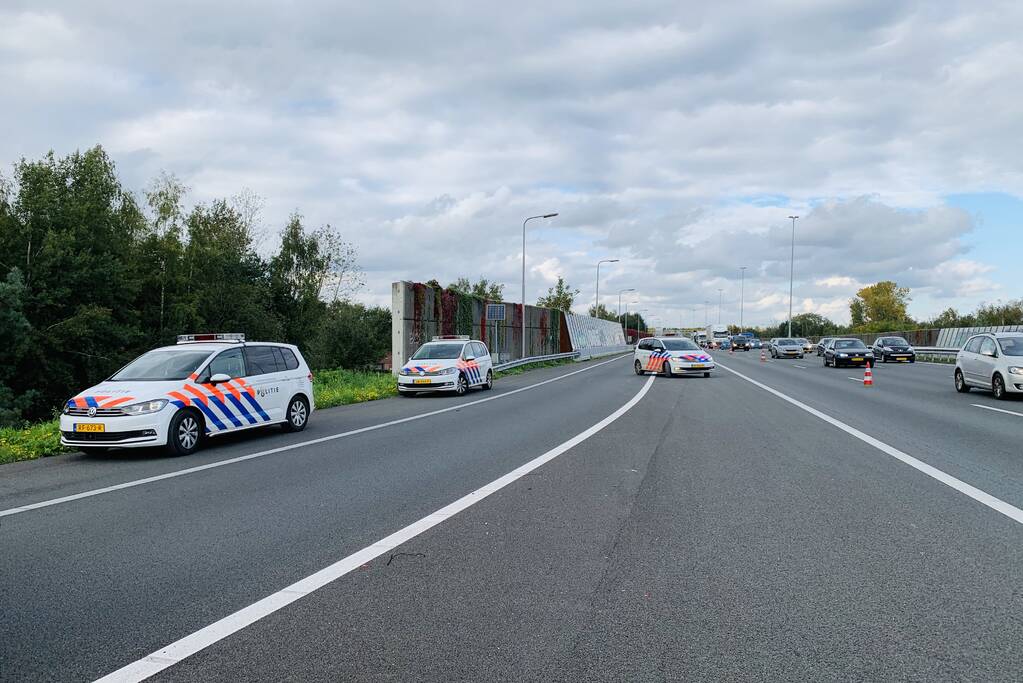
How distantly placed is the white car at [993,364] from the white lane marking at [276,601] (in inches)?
624

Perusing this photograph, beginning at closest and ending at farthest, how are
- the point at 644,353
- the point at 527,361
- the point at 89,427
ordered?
the point at 89,427 < the point at 644,353 < the point at 527,361

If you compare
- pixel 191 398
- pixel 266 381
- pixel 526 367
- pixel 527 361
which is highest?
pixel 266 381

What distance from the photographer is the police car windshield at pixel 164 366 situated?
11.7 metres

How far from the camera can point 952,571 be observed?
16.4 ft

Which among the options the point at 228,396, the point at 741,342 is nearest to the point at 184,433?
the point at 228,396

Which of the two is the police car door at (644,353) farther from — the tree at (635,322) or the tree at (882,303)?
the tree at (635,322)

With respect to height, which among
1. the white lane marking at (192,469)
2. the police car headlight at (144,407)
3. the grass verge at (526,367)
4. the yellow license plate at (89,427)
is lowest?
the grass verge at (526,367)

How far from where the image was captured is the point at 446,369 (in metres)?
22.1

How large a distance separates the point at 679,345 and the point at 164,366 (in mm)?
22901

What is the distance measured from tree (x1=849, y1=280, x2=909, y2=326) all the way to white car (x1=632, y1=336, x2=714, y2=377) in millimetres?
81008

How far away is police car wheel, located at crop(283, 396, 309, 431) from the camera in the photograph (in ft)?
44.3

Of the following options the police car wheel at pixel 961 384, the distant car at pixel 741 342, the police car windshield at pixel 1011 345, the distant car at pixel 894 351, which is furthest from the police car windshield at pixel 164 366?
the distant car at pixel 741 342

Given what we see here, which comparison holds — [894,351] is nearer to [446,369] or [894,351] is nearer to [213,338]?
[446,369]

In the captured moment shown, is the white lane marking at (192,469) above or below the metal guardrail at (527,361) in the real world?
below
